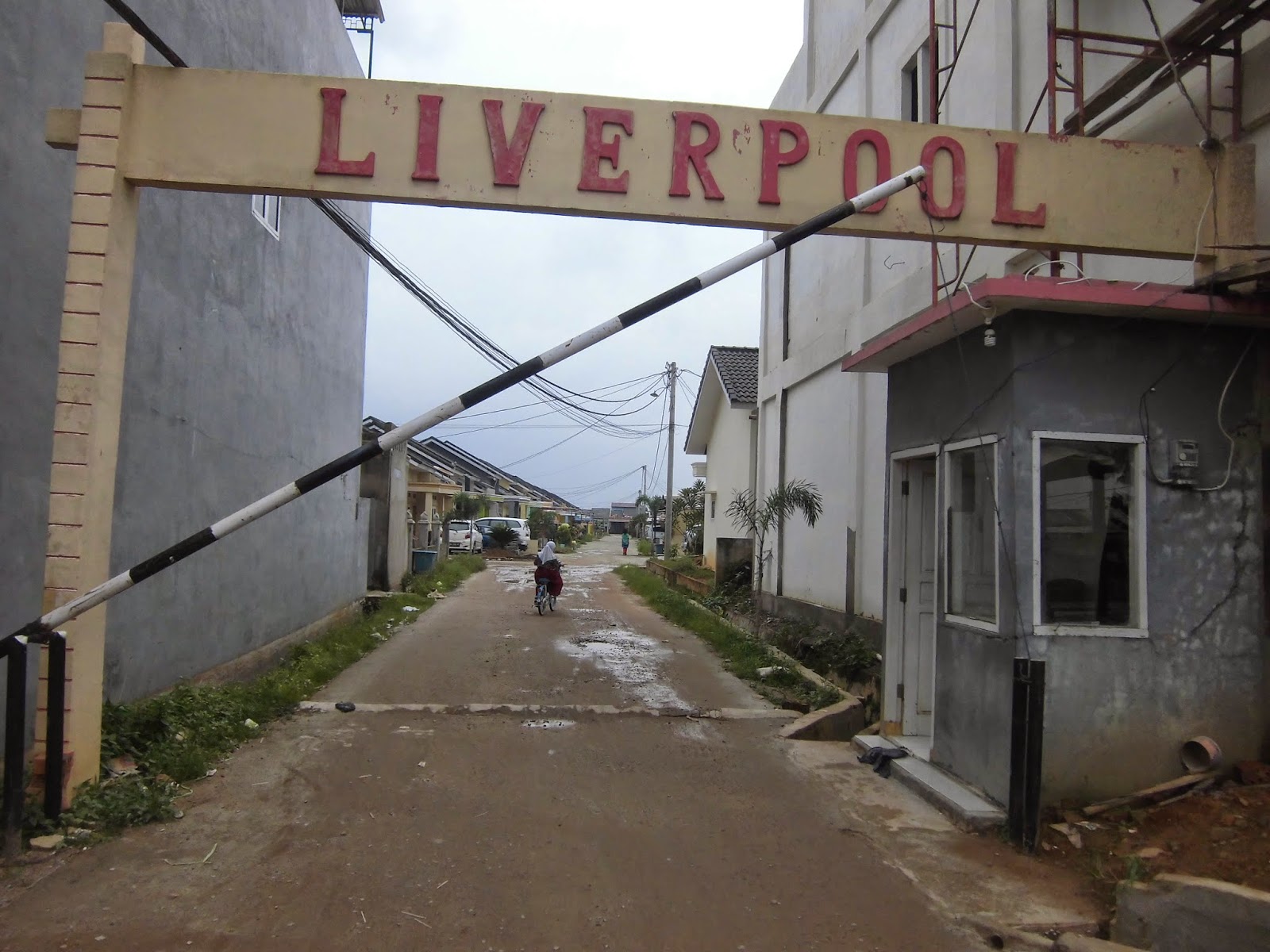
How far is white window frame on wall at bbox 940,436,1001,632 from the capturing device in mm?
5594

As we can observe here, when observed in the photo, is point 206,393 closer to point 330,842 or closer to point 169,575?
point 169,575

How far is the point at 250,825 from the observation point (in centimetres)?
515

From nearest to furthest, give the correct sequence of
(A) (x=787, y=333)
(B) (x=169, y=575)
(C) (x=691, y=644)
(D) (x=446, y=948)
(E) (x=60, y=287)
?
(D) (x=446, y=948)
(E) (x=60, y=287)
(B) (x=169, y=575)
(C) (x=691, y=644)
(A) (x=787, y=333)

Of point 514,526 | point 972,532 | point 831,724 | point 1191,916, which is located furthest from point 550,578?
point 514,526

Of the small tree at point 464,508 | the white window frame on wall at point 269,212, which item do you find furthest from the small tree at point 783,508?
the small tree at point 464,508

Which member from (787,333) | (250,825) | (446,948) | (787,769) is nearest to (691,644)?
(787,333)

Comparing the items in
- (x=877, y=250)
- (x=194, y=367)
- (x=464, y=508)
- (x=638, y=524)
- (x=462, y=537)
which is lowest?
(x=462, y=537)

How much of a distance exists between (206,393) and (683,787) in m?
5.17

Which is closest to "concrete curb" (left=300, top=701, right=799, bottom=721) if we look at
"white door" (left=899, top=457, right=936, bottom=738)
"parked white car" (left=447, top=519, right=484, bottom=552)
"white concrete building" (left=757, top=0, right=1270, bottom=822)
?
"white door" (left=899, top=457, right=936, bottom=738)

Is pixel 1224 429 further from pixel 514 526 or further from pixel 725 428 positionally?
pixel 514 526

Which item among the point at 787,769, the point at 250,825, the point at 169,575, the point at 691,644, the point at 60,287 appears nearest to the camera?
the point at 250,825

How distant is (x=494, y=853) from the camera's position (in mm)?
4855

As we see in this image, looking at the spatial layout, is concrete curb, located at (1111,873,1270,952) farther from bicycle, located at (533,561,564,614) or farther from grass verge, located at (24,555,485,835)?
bicycle, located at (533,561,564,614)

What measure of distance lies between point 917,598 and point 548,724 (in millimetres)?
3083
